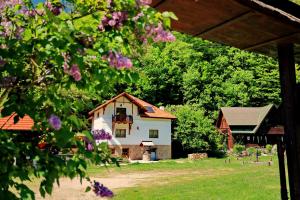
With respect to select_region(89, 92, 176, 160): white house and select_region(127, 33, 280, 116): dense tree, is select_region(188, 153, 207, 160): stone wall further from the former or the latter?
select_region(127, 33, 280, 116): dense tree

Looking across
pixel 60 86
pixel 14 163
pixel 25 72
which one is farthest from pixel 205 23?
pixel 14 163

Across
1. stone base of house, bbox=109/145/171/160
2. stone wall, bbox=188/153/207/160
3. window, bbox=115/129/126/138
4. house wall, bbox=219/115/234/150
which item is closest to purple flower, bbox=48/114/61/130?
stone wall, bbox=188/153/207/160

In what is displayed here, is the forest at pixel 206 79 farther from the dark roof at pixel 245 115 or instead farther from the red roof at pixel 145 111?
the red roof at pixel 145 111

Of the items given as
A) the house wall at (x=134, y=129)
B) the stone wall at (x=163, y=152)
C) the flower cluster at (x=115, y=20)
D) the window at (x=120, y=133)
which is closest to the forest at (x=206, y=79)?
the house wall at (x=134, y=129)

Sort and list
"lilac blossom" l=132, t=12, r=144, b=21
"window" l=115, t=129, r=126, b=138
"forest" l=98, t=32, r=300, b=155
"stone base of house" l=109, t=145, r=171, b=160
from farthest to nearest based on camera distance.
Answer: "forest" l=98, t=32, r=300, b=155
"window" l=115, t=129, r=126, b=138
"stone base of house" l=109, t=145, r=171, b=160
"lilac blossom" l=132, t=12, r=144, b=21

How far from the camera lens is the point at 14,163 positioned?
2.71m

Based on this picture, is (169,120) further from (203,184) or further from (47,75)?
(47,75)

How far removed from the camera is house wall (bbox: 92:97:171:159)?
147 ft

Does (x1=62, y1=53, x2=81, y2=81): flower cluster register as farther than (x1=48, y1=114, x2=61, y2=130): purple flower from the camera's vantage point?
Yes

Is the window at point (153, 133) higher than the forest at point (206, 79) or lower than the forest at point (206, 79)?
lower

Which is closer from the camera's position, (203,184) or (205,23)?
(205,23)

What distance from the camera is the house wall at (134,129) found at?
44.7 metres

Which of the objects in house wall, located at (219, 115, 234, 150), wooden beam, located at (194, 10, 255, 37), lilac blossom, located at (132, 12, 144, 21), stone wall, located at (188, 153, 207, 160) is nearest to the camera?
Result: lilac blossom, located at (132, 12, 144, 21)

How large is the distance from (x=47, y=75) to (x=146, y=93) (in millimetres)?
60304
